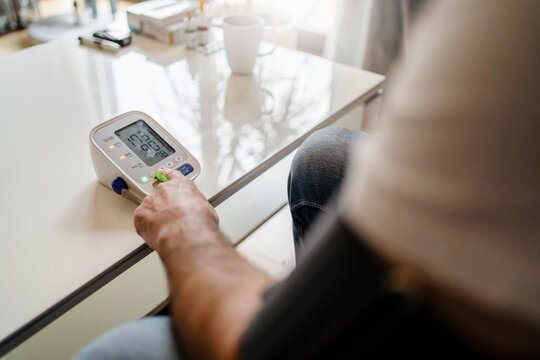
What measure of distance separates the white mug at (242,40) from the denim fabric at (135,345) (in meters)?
0.71

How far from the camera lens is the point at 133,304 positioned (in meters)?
0.92

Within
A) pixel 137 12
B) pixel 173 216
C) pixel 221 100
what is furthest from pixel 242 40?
pixel 173 216

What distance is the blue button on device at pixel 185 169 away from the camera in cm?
79

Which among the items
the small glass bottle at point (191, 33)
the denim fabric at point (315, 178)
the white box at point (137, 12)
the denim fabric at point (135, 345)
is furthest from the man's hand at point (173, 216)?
the white box at point (137, 12)

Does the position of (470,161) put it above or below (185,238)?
above

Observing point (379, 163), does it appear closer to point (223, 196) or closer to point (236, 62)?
point (223, 196)

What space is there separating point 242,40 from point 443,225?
0.85 metres

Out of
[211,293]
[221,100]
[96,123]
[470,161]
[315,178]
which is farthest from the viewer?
[221,100]

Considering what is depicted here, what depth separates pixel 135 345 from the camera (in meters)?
0.62

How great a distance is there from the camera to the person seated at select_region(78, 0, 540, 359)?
381mm

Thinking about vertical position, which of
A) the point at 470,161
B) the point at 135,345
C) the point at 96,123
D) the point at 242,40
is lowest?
the point at 135,345

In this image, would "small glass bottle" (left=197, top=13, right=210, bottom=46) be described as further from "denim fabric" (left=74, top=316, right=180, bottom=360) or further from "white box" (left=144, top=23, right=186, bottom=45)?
"denim fabric" (left=74, top=316, right=180, bottom=360)

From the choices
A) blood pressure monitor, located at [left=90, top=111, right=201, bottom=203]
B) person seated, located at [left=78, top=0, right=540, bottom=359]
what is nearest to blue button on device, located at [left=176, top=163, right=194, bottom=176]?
blood pressure monitor, located at [left=90, top=111, right=201, bottom=203]

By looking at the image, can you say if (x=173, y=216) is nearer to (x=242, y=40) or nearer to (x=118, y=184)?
(x=118, y=184)
